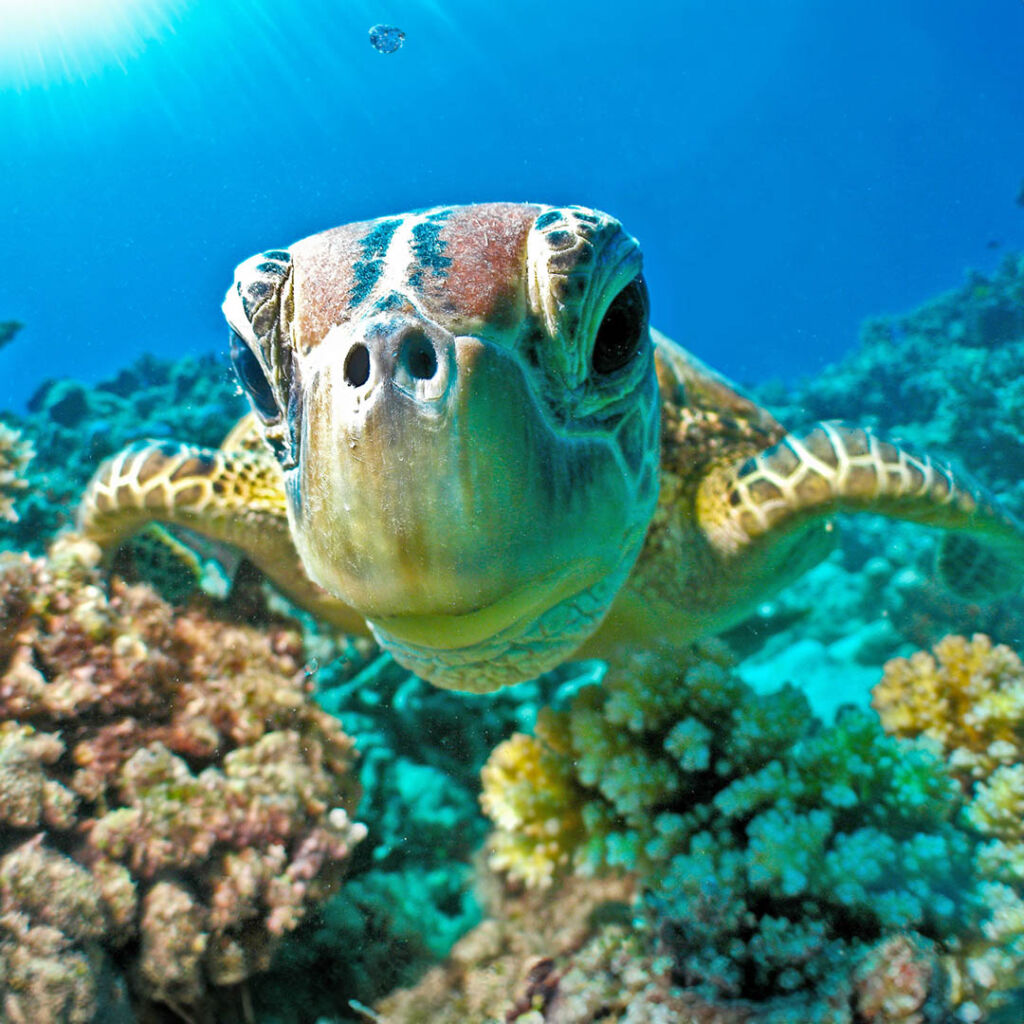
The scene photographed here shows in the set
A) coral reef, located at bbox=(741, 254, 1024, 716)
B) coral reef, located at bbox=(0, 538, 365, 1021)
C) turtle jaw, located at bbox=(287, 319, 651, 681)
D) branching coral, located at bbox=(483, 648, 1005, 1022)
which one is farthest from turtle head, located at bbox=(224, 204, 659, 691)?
coral reef, located at bbox=(741, 254, 1024, 716)

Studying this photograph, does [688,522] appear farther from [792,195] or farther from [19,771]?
[792,195]

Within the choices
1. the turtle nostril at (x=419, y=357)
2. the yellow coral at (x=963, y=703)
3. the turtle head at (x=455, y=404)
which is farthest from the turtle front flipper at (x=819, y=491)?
the turtle nostril at (x=419, y=357)

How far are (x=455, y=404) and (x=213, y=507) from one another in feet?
7.38

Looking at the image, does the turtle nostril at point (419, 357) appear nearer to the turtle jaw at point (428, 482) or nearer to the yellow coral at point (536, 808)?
the turtle jaw at point (428, 482)

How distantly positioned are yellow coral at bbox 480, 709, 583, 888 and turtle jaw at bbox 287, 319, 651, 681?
110 cm

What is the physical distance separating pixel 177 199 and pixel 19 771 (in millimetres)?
63747

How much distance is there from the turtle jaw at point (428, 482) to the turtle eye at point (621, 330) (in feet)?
0.82

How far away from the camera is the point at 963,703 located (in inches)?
87.7

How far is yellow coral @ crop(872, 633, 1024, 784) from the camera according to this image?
1993 millimetres

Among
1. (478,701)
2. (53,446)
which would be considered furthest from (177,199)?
(478,701)

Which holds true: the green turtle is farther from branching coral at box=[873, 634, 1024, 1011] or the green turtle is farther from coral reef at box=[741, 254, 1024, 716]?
coral reef at box=[741, 254, 1024, 716]

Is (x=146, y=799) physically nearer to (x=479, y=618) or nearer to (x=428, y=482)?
(x=479, y=618)

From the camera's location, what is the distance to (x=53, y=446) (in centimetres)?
661

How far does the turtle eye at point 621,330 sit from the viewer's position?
4.48 feet
